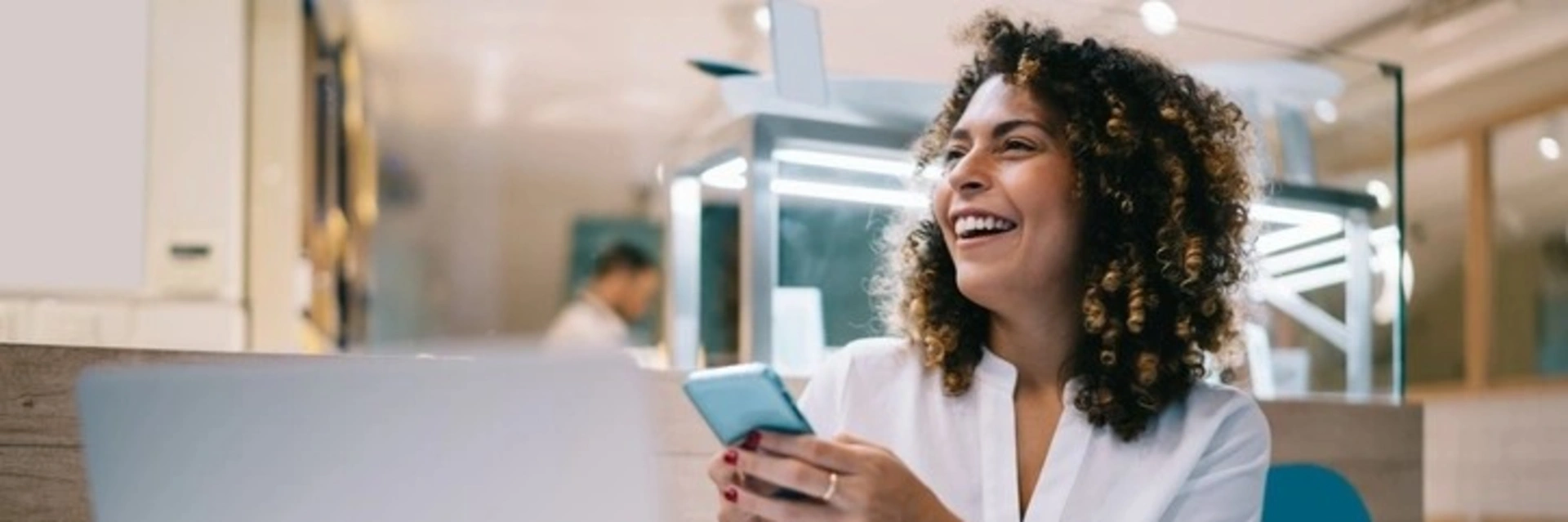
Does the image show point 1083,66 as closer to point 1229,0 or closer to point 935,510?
point 935,510

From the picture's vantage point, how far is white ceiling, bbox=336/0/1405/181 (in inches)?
76.2

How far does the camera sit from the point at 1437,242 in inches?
209

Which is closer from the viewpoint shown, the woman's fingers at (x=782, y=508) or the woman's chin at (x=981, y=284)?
the woman's fingers at (x=782, y=508)

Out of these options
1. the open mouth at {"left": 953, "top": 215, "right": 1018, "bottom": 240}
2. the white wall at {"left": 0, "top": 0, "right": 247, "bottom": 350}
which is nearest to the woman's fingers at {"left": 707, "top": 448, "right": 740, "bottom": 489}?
the open mouth at {"left": 953, "top": 215, "right": 1018, "bottom": 240}

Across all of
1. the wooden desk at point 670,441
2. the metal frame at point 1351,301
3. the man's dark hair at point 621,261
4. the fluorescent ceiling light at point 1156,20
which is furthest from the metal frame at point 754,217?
the man's dark hair at point 621,261

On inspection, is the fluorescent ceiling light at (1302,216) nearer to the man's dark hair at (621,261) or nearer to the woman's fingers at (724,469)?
the woman's fingers at (724,469)

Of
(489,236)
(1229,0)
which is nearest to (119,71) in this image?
(1229,0)

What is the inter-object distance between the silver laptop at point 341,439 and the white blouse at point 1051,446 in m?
0.63

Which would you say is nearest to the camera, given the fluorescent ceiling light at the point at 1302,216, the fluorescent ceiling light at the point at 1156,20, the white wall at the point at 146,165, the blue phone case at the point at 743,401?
the blue phone case at the point at 743,401

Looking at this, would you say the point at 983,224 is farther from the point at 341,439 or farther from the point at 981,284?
the point at 341,439

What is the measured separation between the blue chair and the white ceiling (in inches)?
22.1

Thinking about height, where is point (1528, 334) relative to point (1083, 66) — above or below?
below

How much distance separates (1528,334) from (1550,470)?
0.54 metres

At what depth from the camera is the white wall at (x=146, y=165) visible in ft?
4.96
